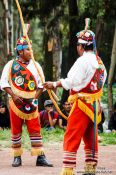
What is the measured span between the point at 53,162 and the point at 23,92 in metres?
1.43

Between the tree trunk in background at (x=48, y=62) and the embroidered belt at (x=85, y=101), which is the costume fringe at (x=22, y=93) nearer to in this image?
the embroidered belt at (x=85, y=101)

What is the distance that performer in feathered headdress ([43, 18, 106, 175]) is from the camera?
308 inches

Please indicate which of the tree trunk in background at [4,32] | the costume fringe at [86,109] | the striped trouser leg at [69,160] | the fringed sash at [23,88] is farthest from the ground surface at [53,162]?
the tree trunk in background at [4,32]

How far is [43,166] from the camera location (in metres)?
9.61

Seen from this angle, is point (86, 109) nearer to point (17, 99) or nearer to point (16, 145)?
point (17, 99)

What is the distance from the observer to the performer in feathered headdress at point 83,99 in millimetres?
7812

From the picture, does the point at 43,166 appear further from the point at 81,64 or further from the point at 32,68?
the point at 81,64

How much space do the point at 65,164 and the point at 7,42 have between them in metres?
12.1

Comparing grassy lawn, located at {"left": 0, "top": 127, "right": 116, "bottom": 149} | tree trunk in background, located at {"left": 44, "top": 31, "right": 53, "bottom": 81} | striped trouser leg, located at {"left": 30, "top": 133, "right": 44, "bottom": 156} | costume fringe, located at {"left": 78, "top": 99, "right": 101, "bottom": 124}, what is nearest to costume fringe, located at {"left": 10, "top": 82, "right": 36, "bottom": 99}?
striped trouser leg, located at {"left": 30, "top": 133, "right": 44, "bottom": 156}

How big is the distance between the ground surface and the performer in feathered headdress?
71 cm

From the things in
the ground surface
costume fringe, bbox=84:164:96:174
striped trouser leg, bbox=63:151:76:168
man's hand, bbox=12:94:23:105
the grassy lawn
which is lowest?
the grassy lawn

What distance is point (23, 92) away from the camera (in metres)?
9.55

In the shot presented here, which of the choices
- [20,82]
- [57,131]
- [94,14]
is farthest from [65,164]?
[94,14]

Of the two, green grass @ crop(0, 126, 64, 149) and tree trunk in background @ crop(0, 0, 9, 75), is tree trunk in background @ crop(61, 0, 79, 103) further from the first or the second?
green grass @ crop(0, 126, 64, 149)
